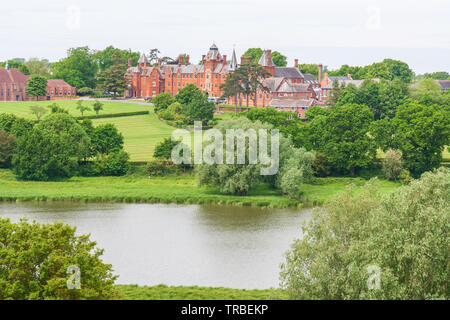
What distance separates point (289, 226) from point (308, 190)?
39.0 ft

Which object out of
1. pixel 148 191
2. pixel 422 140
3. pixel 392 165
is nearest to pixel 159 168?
pixel 148 191

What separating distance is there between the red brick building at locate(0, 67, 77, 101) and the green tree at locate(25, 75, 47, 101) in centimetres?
222

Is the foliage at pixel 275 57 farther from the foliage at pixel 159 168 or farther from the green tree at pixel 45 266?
the green tree at pixel 45 266

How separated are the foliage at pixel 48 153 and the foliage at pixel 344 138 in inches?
842

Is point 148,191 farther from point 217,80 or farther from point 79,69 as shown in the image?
point 79,69

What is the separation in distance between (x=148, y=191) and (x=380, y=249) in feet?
102

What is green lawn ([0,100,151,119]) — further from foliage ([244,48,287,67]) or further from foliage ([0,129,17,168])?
foliage ([244,48,287,67])

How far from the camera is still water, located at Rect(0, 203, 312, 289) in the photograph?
95.0 feet

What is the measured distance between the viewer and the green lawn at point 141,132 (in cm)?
6442

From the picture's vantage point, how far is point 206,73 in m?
114

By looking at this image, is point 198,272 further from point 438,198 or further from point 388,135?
point 388,135

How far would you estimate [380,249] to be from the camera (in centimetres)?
2003

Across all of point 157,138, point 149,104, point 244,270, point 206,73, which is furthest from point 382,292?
point 206,73
